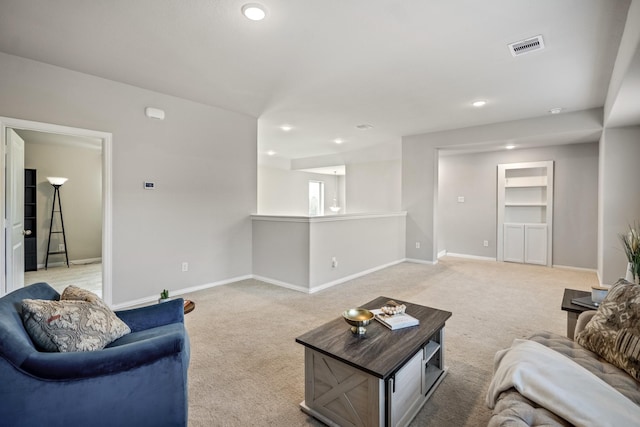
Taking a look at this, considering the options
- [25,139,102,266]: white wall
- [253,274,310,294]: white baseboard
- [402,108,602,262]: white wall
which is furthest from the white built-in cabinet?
[25,139,102,266]: white wall

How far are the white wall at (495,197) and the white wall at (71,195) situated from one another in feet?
24.8

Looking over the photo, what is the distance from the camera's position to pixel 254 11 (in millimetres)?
2148

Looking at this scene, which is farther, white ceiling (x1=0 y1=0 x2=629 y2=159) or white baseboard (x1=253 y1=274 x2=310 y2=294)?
white baseboard (x1=253 y1=274 x2=310 y2=294)

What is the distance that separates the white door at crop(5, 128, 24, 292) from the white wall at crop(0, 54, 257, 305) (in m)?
0.53

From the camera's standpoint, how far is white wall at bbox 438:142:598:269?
5.34 m

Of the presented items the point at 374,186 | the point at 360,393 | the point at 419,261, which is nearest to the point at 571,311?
the point at 360,393

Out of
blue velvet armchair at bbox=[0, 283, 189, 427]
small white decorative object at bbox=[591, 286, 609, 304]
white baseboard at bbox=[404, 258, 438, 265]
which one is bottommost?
white baseboard at bbox=[404, 258, 438, 265]

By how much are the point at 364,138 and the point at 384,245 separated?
2446 mm

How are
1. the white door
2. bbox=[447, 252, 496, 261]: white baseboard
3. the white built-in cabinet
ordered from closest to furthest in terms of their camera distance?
the white door → the white built-in cabinet → bbox=[447, 252, 496, 261]: white baseboard

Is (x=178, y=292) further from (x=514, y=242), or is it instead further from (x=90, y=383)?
(x=514, y=242)

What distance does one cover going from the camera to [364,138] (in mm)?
6594

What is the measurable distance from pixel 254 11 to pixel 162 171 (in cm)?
244

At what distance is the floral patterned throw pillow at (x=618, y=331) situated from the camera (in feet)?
4.51

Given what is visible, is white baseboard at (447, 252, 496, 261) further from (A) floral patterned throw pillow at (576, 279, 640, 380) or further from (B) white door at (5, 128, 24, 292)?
(B) white door at (5, 128, 24, 292)
